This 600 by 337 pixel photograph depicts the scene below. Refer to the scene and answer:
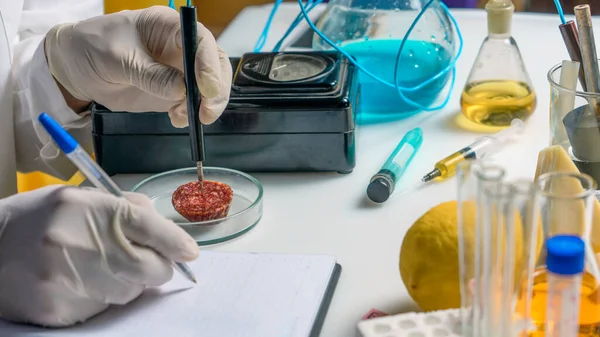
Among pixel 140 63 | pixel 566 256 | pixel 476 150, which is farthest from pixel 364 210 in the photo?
pixel 566 256

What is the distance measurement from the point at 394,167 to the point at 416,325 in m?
0.34

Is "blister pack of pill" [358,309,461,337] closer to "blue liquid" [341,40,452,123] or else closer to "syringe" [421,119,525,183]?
"syringe" [421,119,525,183]

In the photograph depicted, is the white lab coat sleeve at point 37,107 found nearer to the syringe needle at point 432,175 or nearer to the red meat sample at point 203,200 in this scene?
the red meat sample at point 203,200

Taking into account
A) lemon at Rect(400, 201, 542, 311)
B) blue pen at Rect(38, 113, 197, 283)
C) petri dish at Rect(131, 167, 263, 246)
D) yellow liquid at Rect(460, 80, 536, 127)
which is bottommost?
petri dish at Rect(131, 167, 263, 246)

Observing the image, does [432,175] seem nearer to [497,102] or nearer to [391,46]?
[497,102]

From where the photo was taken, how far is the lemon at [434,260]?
596 mm

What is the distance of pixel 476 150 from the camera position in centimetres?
93

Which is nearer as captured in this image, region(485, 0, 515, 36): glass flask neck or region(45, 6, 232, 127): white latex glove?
region(45, 6, 232, 127): white latex glove

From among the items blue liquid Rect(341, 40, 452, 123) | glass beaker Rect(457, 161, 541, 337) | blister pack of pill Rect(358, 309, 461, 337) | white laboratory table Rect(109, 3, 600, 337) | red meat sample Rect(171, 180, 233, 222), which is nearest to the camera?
glass beaker Rect(457, 161, 541, 337)

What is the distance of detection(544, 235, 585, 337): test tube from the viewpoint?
45 cm

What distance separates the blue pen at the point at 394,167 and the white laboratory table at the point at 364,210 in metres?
0.01

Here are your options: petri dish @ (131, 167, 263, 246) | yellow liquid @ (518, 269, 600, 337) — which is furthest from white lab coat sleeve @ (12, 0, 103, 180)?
yellow liquid @ (518, 269, 600, 337)

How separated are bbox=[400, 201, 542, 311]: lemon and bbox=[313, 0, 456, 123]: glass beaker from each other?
44 cm

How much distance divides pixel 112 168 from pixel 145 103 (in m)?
0.10
